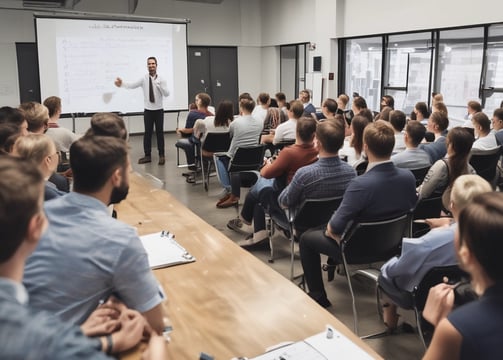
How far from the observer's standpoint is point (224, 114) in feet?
19.6

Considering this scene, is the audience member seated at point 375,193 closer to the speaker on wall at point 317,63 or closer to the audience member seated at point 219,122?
the audience member seated at point 219,122

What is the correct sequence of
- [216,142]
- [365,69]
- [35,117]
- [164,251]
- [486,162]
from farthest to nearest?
[365,69] < [216,142] < [486,162] < [35,117] < [164,251]

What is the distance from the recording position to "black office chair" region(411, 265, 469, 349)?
2152 millimetres

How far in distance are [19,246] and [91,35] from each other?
7.77 meters

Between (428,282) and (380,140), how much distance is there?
3.17 ft

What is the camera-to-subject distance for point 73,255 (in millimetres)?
1360

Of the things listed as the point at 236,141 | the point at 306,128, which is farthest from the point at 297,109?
the point at 306,128

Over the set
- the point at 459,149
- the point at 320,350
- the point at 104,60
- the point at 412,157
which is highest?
the point at 104,60

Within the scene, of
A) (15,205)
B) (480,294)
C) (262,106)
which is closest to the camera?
(15,205)

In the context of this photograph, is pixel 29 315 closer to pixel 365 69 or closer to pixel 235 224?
pixel 235 224

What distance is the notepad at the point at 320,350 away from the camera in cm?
140

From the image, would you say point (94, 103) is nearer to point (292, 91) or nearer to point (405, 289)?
point (292, 91)

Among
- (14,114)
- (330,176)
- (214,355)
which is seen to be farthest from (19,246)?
(14,114)

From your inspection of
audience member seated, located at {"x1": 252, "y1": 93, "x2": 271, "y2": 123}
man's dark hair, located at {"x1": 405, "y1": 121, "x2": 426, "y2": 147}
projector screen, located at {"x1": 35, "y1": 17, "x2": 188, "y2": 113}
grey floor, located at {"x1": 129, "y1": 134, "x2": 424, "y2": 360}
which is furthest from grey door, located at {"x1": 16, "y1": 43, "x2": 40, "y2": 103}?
man's dark hair, located at {"x1": 405, "y1": 121, "x2": 426, "y2": 147}
